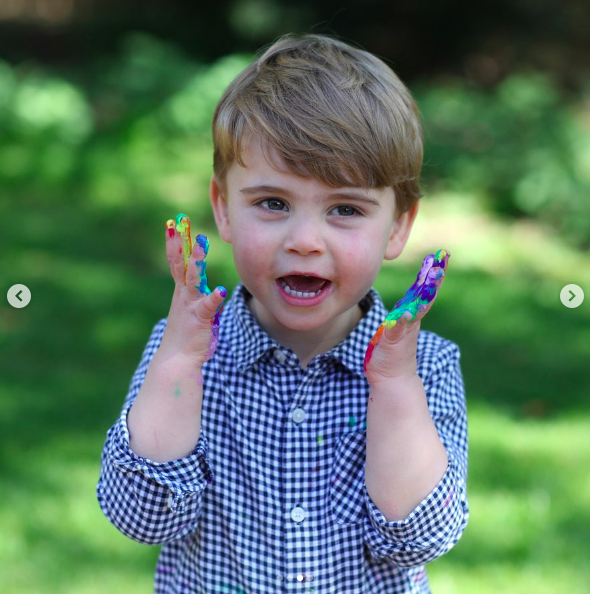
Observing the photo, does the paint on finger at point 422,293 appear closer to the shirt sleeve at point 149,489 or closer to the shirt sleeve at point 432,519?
the shirt sleeve at point 432,519

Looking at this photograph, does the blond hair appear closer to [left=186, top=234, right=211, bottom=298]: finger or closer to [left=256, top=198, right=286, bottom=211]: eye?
[left=256, top=198, right=286, bottom=211]: eye

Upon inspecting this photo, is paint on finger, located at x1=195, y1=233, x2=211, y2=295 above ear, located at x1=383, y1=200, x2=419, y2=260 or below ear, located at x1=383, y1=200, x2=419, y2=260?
below

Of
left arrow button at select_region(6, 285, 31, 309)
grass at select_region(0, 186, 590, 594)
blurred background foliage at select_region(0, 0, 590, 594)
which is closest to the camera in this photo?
grass at select_region(0, 186, 590, 594)

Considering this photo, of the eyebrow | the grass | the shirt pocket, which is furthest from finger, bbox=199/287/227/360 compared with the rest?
the grass

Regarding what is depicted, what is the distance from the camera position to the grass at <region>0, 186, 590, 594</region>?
3.03 meters

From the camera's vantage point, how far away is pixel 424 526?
1658mm

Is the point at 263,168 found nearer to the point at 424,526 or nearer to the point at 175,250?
the point at 175,250

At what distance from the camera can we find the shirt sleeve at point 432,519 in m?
1.65

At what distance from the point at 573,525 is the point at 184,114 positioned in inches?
197

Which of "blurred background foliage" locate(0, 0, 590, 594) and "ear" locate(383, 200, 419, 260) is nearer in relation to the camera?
"ear" locate(383, 200, 419, 260)

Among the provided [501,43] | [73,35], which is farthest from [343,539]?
[73,35]

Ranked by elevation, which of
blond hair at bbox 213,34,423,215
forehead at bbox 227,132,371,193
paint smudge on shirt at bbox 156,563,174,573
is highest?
blond hair at bbox 213,34,423,215

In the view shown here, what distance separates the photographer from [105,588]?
2871mm

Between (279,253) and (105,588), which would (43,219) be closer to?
(105,588)
